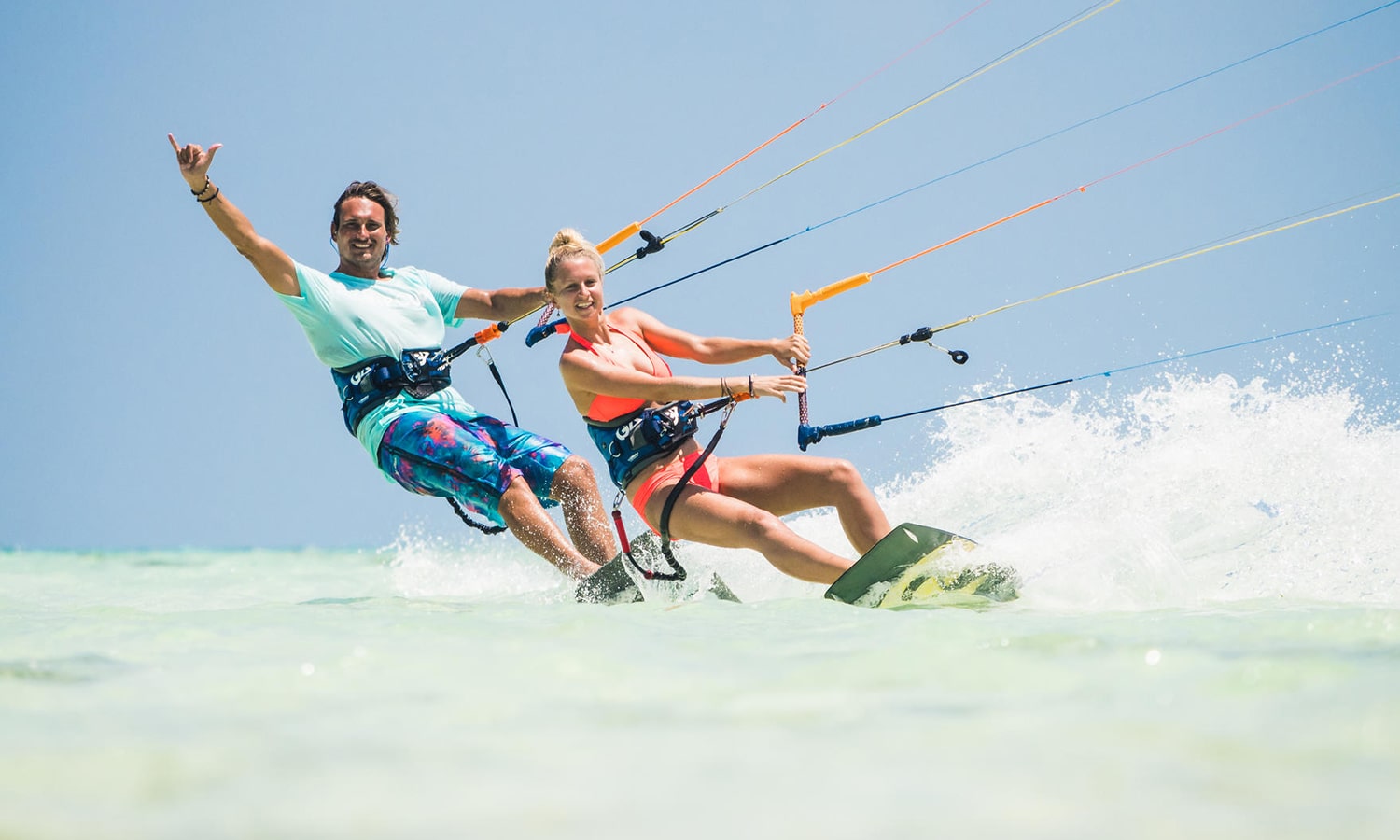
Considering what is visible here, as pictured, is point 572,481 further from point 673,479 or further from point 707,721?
point 707,721

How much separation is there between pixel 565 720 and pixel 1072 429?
4428 millimetres

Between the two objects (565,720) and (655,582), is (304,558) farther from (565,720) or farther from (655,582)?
(565,720)

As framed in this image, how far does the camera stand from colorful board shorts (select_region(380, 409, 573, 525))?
4.58m

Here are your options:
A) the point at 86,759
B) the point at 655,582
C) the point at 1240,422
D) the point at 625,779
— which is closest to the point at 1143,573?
the point at 1240,422

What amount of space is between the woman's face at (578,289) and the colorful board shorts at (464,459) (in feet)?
1.93

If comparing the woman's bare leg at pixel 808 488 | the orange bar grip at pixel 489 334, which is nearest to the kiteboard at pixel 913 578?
the woman's bare leg at pixel 808 488

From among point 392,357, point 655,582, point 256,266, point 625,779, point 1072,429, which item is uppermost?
point 256,266

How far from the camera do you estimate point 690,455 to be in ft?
15.5

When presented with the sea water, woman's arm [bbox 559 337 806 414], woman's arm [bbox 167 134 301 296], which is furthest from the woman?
woman's arm [bbox 167 134 301 296]

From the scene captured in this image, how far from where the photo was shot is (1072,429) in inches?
222

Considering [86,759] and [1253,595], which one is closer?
[86,759]

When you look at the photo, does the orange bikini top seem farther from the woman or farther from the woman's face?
the woman's face

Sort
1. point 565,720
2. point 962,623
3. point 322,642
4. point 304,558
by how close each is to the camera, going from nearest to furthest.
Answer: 1. point 565,720
2. point 322,642
3. point 962,623
4. point 304,558

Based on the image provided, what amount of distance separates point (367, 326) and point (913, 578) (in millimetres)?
2574
